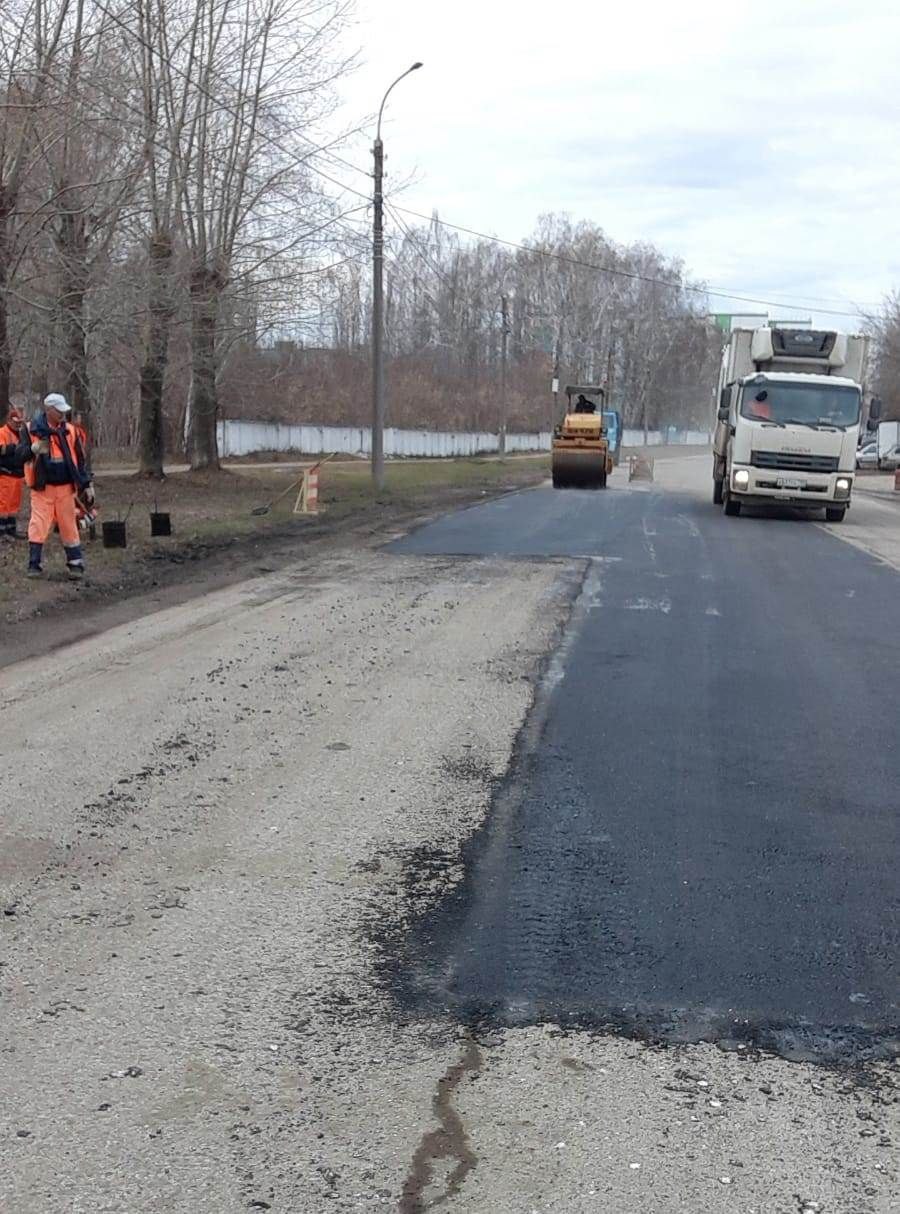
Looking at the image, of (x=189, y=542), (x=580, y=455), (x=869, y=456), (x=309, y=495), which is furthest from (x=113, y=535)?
(x=869, y=456)

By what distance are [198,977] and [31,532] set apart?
9518 millimetres

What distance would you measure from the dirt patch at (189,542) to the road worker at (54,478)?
1.46ft

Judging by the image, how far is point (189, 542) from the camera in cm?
1731

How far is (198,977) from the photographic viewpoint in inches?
168

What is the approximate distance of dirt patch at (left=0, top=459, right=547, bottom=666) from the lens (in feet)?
38.4

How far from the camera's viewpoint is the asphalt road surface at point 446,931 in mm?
3281

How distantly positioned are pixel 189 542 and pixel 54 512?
14.8 ft

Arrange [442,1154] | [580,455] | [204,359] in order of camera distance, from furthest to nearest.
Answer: [580,455] → [204,359] → [442,1154]

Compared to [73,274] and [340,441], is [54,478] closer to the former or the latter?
[73,274]

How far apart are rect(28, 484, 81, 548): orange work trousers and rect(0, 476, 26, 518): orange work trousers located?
2852mm

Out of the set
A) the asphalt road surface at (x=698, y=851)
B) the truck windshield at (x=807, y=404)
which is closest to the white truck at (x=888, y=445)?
the truck windshield at (x=807, y=404)

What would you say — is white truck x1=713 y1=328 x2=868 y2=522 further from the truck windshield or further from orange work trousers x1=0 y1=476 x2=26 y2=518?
orange work trousers x1=0 y1=476 x2=26 y2=518

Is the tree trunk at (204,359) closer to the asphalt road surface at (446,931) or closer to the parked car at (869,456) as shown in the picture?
the asphalt road surface at (446,931)

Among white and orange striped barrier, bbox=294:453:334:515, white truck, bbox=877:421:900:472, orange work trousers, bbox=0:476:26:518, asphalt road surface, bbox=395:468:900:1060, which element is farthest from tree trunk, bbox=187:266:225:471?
white truck, bbox=877:421:900:472
